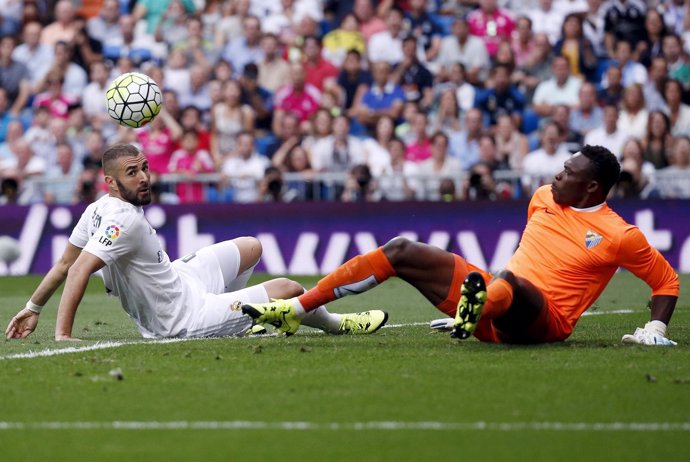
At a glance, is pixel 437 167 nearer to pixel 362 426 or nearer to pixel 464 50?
pixel 464 50

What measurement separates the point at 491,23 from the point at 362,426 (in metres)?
16.6

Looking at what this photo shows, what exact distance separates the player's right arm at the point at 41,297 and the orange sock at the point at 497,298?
3139 mm

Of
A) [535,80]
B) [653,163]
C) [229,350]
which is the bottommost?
[229,350]

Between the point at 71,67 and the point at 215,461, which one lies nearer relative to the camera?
the point at 215,461

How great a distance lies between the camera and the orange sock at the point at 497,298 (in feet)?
25.6

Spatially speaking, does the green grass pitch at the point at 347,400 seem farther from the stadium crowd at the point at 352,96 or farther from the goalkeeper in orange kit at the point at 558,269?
the stadium crowd at the point at 352,96

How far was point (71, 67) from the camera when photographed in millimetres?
22438

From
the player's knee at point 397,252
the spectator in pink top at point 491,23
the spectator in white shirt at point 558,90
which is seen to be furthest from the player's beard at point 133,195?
the spectator in pink top at point 491,23

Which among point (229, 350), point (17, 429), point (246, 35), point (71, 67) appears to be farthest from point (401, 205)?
point (17, 429)

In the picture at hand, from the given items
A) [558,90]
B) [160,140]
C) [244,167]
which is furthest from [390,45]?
[160,140]

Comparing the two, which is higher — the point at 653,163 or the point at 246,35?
the point at 246,35

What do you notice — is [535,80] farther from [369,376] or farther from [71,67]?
[369,376]

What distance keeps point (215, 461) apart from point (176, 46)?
18.0 metres

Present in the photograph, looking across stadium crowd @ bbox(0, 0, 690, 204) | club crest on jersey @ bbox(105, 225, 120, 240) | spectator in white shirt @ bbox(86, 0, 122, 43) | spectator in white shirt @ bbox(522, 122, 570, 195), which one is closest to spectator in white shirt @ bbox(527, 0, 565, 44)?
stadium crowd @ bbox(0, 0, 690, 204)
